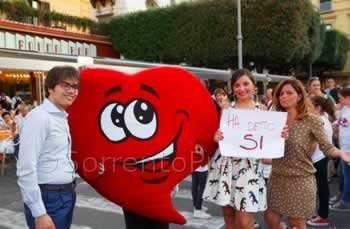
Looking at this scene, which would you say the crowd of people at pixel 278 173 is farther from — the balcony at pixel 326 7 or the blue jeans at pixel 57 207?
the balcony at pixel 326 7

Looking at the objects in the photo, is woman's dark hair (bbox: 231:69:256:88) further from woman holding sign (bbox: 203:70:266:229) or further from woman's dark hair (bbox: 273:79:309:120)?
woman's dark hair (bbox: 273:79:309:120)

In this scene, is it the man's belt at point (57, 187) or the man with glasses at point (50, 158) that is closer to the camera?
the man with glasses at point (50, 158)

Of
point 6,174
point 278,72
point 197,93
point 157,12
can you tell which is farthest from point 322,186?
point 278,72

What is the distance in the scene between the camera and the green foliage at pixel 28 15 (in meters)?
16.2

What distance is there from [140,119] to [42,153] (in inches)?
25.0

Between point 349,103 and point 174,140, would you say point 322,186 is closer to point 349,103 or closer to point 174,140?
point 349,103

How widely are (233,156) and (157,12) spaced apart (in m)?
19.7

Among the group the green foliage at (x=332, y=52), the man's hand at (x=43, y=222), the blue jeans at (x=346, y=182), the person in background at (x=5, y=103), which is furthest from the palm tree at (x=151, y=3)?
the man's hand at (x=43, y=222)

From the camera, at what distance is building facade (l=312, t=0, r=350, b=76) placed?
34625 mm

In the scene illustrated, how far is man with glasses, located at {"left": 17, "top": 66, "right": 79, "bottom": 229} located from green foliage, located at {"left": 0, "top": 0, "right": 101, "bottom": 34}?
52.2 feet

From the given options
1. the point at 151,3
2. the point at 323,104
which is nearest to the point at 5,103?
the point at 323,104

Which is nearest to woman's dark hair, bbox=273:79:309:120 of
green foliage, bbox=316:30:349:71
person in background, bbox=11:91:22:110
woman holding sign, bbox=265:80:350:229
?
woman holding sign, bbox=265:80:350:229

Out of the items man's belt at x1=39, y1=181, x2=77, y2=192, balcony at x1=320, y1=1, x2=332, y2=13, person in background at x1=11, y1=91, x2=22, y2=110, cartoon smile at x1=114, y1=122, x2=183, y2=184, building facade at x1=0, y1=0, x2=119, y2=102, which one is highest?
balcony at x1=320, y1=1, x2=332, y2=13

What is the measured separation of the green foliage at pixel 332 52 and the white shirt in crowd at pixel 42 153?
94.4 ft
